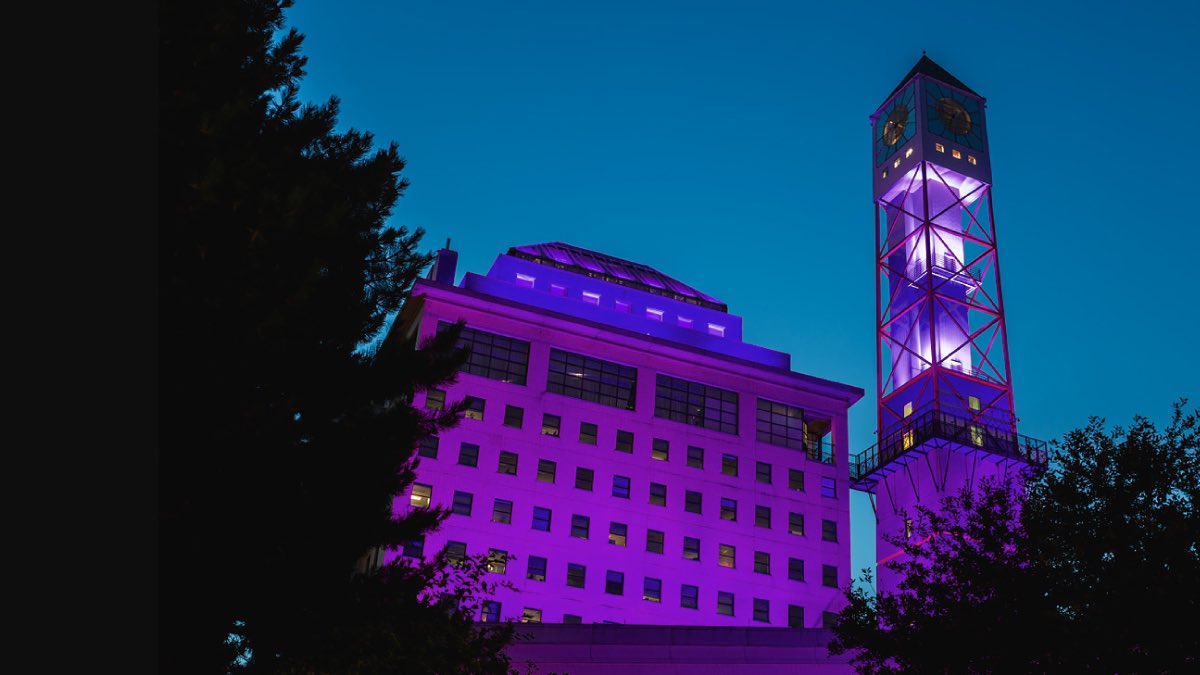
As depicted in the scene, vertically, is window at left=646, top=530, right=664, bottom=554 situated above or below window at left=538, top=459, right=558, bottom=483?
below

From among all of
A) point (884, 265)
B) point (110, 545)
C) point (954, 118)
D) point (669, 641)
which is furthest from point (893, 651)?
point (954, 118)

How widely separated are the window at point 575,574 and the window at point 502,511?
421 cm

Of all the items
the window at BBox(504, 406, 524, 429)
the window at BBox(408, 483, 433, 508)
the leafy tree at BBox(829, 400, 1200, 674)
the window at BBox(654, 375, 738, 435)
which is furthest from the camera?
the window at BBox(654, 375, 738, 435)

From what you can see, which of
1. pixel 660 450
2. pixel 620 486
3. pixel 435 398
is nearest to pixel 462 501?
pixel 435 398

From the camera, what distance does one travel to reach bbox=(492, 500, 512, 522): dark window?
58844 millimetres

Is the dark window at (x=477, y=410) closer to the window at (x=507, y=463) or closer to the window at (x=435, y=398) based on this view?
the window at (x=435, y=398)

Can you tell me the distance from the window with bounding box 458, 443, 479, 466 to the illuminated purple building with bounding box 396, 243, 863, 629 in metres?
0.09

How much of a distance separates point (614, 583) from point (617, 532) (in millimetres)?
3009

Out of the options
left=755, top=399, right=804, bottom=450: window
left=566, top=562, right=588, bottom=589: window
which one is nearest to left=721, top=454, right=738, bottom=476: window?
A: left=755, top=399, right=804, bottom=450: window

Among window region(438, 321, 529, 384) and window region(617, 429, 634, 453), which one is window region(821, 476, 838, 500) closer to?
window region(617, 429, 634, 453)

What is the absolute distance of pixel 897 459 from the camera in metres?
61.8

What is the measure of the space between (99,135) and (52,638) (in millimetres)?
1684

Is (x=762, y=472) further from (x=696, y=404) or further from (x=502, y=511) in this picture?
(x=502, y=511)

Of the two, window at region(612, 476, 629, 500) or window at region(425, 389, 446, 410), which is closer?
window at region(425, 389, 446, 410)
